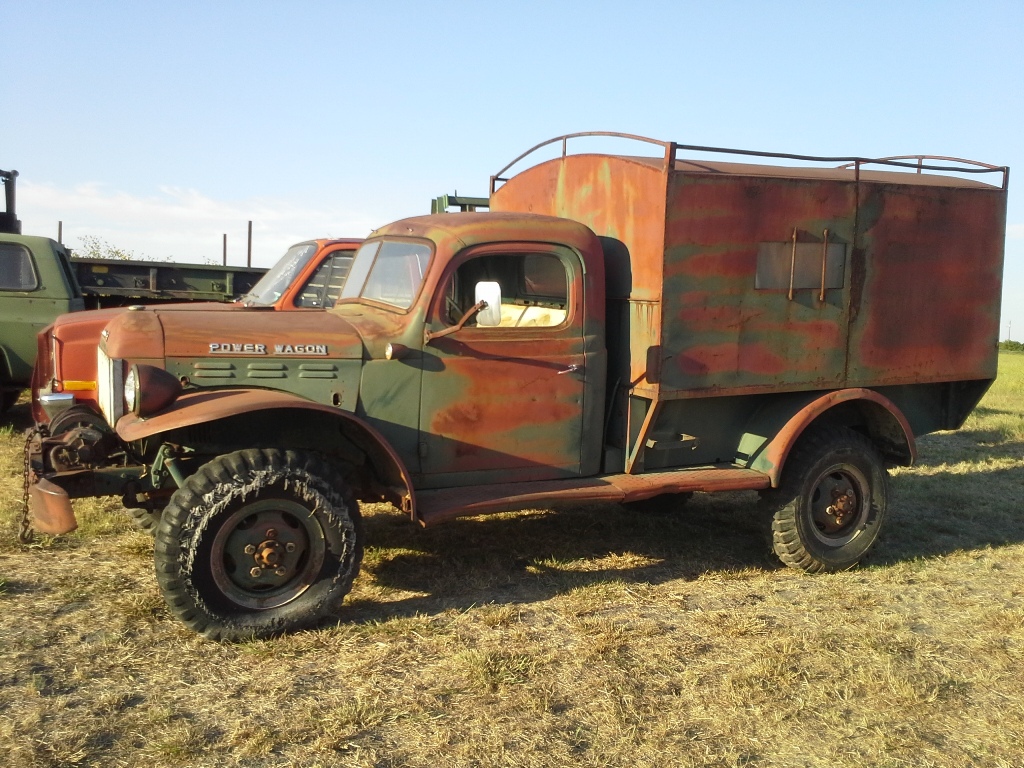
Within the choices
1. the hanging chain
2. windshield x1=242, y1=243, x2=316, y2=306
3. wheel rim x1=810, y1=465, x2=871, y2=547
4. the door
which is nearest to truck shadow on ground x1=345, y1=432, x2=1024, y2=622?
wheel rim x1=810, y1=465, x2=871, y2=547

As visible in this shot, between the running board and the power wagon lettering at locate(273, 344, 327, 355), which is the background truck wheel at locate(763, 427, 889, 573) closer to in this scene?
the running board

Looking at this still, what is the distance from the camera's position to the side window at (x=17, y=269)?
30.5 ft

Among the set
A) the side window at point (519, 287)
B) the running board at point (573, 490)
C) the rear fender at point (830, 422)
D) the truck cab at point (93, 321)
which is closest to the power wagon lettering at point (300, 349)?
the side window at point (519, 287)

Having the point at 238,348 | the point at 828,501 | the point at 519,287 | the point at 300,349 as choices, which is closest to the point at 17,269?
the point at 238,348

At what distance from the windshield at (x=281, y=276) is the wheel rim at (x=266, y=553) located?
381cm

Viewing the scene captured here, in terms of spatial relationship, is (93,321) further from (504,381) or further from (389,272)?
(504,381)

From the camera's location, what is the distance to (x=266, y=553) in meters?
4.56

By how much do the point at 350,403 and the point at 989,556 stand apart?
14.3 ft

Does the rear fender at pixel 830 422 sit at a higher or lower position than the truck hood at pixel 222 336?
lower

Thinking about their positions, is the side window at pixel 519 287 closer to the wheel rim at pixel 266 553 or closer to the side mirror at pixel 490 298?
the side mirror at pixel 490 298

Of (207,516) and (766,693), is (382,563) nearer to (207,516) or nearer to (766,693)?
(207,516)

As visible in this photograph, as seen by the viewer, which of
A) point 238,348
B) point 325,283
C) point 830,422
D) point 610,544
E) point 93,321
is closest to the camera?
point 238,348

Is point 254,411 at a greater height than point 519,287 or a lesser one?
lesser

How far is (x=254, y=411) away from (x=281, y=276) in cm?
406
